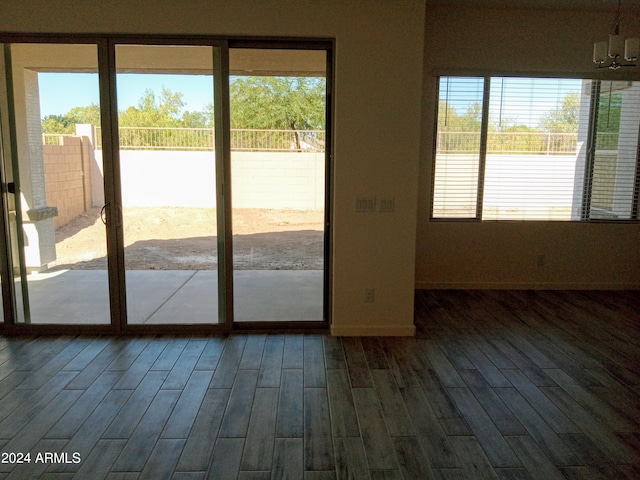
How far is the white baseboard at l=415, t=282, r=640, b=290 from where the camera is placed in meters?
5.73

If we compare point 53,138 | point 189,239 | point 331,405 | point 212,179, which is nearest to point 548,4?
point 212,179

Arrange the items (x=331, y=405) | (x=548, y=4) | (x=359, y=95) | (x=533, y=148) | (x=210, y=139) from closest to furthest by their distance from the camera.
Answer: (x=331, y=405) < (x=359, y=95) < (x=210, y=139) < (x=548, y=4) < (x=533, y=148)

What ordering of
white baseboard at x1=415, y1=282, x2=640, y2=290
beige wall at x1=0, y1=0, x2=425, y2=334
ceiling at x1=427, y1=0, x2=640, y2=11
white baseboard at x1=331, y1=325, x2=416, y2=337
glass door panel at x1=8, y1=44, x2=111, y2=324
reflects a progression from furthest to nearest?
1. white baseboard at x1=415, y1=282, x2=640, y2=290
2. ceiling at x1=427, y1=0, x2=640, y2=11
3. white baseboard at x1=331, y1=325, x2=416, y2=337
4. glass door panel at x1=8, y1=44, x2=111, y2=324
5. beige wall at x1=0, y1=0, x2=425, y2=334

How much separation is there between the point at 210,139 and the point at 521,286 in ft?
13.0

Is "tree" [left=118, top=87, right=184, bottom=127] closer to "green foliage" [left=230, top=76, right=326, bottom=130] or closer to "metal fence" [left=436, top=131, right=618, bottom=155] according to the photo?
"green foliage" [left=230, top=76, right=326, bottom=130]

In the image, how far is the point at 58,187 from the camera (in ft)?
13.5

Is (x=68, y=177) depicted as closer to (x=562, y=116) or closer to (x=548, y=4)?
(x=548, y=4)

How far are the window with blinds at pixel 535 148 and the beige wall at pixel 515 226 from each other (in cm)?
14

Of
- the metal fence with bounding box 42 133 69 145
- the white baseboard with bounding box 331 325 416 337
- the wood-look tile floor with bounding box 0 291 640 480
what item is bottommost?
the wood-look tile floor with bounding box 0 291 640 480

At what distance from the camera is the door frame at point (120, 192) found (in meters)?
3.93

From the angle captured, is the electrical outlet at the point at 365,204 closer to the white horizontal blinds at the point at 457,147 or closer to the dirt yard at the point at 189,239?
the dirt yard at the point at 189,239

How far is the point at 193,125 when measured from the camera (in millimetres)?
4062

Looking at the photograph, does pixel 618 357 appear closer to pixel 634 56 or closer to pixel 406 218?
pixel 406 218

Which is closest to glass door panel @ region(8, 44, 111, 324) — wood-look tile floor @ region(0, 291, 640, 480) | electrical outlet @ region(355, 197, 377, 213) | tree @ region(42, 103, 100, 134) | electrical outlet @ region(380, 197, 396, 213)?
tree @ region(42, 103, 100, 134)
